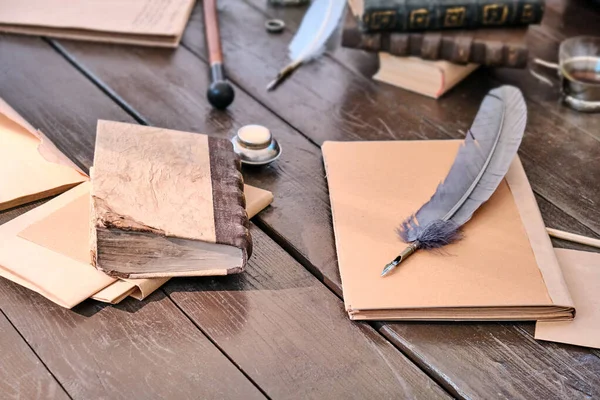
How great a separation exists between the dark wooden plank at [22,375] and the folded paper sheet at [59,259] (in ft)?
0.24

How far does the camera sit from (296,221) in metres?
1.14

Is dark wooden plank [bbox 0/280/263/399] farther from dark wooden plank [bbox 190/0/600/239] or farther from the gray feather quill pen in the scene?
dark wooden plank [bbox 190/0/600/239]

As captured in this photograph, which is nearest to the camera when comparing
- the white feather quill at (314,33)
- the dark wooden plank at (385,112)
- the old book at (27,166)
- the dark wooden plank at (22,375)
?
the dark wooden plank at (22,375)

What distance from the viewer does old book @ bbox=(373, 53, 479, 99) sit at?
1463 millimetres

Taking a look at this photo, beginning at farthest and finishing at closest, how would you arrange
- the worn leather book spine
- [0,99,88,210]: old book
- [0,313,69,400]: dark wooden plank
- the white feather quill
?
the white feather quill
the worn leather book spine
[0,99,88,210]: old book
[0,313,69,400]: dark wooden plank

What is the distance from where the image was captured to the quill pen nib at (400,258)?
1024 mm

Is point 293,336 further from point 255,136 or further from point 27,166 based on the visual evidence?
point 27,166

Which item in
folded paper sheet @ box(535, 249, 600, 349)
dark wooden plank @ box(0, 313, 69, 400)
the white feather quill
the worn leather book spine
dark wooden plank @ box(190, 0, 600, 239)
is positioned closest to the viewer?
dark wooden plank @ box(0, 313, 69, 400)

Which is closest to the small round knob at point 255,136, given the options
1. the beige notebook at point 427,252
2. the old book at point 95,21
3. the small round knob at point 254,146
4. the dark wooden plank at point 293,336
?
the small round knob at point 254,146

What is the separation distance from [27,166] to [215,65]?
0.46 metres

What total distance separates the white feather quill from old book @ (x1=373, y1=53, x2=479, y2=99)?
0.49 feet

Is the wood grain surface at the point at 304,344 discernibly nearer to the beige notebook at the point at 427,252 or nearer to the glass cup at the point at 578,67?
the beige notebook at the point at 427,252

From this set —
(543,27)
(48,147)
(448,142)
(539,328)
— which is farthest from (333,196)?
(543,27)

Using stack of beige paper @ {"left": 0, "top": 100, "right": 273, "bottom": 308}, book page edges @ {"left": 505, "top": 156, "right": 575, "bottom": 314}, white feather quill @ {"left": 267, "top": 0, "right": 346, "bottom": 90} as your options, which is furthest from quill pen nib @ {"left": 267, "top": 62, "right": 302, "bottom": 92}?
book page edges @ {"left": 505, "top": 156, "right": 575, "bottom": 314}
